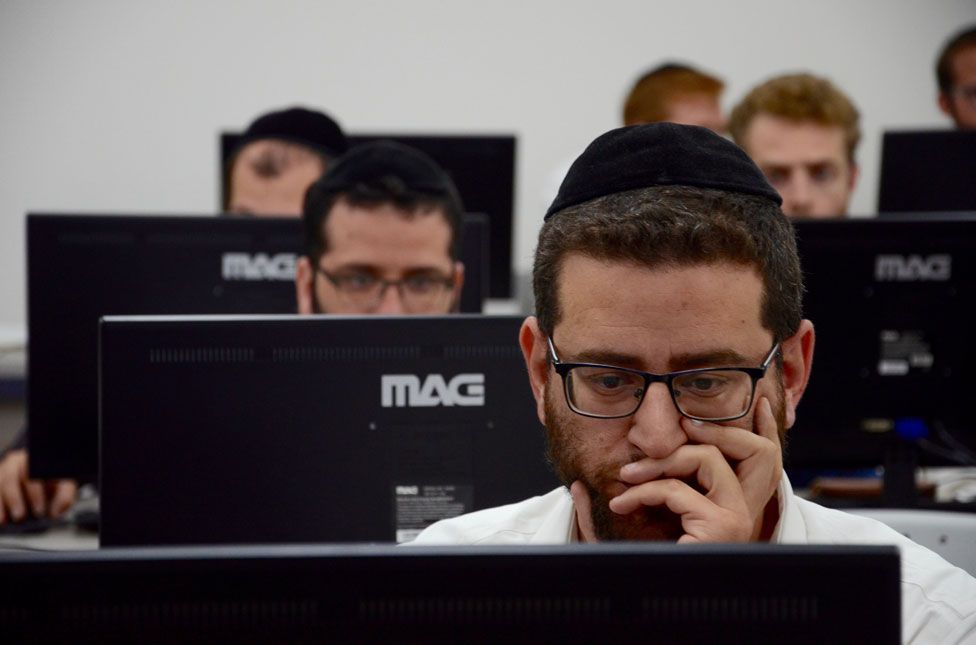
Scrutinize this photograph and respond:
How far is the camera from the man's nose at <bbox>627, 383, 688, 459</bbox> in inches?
44.9

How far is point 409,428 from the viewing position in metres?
1.48

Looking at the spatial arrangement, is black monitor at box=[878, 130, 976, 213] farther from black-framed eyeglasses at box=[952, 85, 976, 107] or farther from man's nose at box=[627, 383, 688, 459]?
man's nose at box=[627, 383, 688, 459]

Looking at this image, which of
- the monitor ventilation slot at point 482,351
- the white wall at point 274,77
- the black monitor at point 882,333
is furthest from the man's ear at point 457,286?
the white wall at point 274,77

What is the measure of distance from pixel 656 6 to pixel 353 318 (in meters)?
4.26

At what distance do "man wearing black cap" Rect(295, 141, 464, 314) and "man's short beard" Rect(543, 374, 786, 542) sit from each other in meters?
0.96

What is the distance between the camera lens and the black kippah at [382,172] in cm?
234

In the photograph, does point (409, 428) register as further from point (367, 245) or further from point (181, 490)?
point (367, 245)

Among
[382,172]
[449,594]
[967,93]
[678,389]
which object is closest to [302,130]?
[382,172]

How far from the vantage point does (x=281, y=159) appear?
3.17 m

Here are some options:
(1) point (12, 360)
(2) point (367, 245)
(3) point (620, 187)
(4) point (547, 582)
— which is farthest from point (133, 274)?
(1) point (12, 360)

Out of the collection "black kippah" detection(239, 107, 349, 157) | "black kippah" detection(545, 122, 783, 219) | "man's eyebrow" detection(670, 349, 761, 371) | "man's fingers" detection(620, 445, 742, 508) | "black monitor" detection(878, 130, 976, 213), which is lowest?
"man's fingers" detection(620, 445, 742, 508)

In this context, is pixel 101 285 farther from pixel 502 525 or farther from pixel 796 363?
pixel 796 363

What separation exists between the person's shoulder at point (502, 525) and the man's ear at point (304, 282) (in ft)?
2.77

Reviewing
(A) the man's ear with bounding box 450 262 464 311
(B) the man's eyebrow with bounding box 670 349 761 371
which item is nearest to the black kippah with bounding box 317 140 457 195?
(A) the man's ear with bounding box 450 262 464 311
